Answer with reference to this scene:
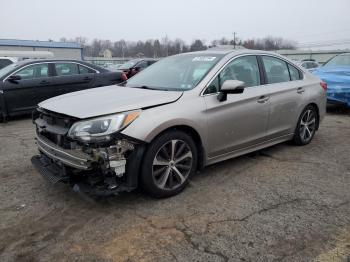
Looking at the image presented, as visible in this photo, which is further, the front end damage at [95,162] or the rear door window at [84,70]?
the rear door window at [84,70]

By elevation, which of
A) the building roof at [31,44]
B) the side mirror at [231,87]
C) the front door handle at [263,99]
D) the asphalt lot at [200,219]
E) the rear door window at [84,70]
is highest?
the building roof at [31,44]

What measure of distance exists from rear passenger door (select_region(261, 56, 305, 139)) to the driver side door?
177 millimetres

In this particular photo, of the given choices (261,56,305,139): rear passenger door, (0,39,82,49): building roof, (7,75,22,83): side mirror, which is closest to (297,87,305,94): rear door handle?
(261,56,305,139): rear passenger door

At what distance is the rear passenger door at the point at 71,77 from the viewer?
9.13m

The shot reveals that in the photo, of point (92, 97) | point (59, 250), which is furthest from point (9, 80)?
point (59, 250)

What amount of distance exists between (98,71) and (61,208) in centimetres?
662

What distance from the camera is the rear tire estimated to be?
5777 millimetres

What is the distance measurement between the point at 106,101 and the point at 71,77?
587 cm

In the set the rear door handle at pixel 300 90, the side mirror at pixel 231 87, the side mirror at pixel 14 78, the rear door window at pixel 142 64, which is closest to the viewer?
the side mirror at pixel 231 87

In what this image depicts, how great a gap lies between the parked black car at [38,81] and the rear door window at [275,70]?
5556mm

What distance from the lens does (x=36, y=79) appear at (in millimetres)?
8789

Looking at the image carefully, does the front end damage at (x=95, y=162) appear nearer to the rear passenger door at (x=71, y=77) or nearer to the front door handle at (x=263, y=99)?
the front door handle at (x=263, y=99)

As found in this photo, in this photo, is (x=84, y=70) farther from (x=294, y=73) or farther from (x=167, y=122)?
(x=167, y=122)

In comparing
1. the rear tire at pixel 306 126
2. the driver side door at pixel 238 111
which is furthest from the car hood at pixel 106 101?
the rear tire at pixel 306 126
